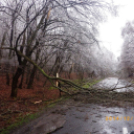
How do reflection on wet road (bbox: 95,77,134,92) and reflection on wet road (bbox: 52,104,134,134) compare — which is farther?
reflection on wet road (bbox: 95,77,134,92)

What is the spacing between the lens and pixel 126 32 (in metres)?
23.3

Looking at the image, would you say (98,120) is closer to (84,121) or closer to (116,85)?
(84,121)

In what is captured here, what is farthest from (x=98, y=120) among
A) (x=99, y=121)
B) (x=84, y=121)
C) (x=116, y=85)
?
(x=116, y=85)

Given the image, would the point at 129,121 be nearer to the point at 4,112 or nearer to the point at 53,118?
the point at 53,118

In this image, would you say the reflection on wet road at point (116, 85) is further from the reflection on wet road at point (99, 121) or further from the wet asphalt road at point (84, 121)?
the wet asphalt road at point (84, 121)

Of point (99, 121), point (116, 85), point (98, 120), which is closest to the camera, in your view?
point (99, 121)

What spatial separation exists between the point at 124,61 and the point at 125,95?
11764 mm

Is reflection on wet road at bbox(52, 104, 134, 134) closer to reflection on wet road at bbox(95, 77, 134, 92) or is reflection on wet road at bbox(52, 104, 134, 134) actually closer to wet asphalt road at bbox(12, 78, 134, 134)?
wet asphalt road at bbox(12, 78, 134, 134)

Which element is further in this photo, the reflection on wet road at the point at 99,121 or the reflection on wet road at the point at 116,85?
the reflection on wet road at the point at 116,85

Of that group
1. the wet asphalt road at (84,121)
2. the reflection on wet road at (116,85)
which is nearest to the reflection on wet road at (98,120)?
the wet asphalt road at (84,121)

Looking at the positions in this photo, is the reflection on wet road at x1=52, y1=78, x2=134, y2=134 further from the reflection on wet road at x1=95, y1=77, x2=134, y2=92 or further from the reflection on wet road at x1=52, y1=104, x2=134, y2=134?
the reflection on wet road at x1=95, y1=77, x2=134, y2=92

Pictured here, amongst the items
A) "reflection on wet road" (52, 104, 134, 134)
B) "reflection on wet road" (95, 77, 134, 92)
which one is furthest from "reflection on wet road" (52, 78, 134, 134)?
"reflection on wet road" (95, 77, 134, 92)

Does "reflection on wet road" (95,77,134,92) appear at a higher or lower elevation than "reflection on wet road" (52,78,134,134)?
higher

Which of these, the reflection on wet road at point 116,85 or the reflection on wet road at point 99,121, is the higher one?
the reflection on wet road at point 116,85
